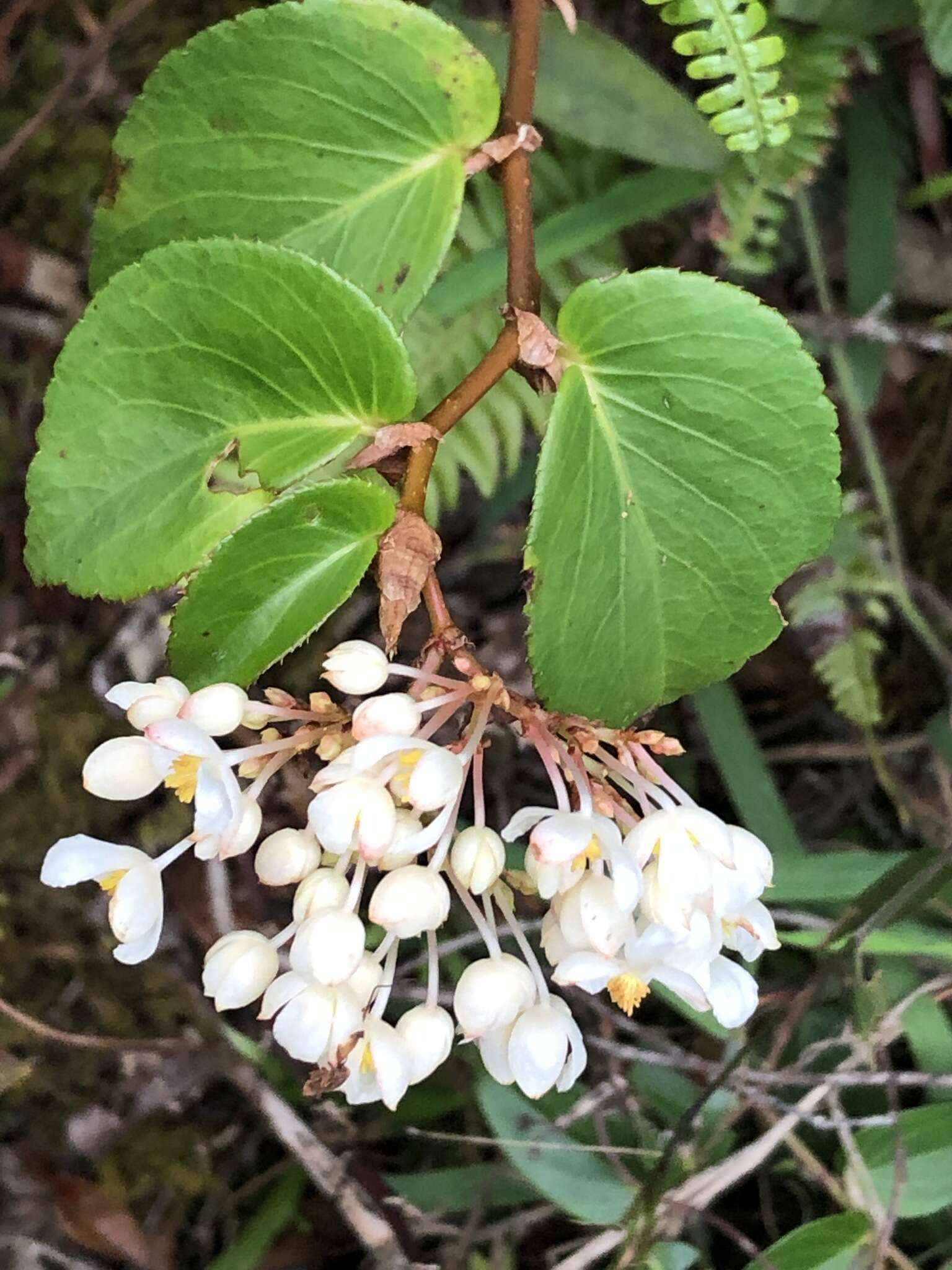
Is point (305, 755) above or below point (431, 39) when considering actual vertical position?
below

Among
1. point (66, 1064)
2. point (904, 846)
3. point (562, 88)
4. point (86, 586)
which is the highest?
point (562, 88)

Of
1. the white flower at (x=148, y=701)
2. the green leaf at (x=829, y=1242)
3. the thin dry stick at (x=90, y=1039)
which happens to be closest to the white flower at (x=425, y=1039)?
the white flower at (x=148, y=701)

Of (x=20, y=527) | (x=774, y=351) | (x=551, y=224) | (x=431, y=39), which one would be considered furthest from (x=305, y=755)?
(x=20, y=527)

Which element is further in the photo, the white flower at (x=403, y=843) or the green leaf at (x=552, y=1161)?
the green leaf at (x=552, y=1161)

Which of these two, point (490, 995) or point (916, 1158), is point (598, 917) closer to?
point (490, 995)

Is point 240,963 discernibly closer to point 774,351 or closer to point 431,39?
point 774,351

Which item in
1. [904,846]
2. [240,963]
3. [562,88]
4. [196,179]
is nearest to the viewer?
[240,963]

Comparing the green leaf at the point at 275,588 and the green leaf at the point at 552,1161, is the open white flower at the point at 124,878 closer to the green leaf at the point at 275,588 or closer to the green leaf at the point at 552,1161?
the green leaf at the point at 275,588

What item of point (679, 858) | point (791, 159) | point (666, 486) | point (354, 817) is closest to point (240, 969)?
point (354, 817)

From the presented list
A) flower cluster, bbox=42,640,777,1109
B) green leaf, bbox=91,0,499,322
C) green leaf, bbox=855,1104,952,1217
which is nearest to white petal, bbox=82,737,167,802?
flower cluster, bbox=42,640,777,1109
